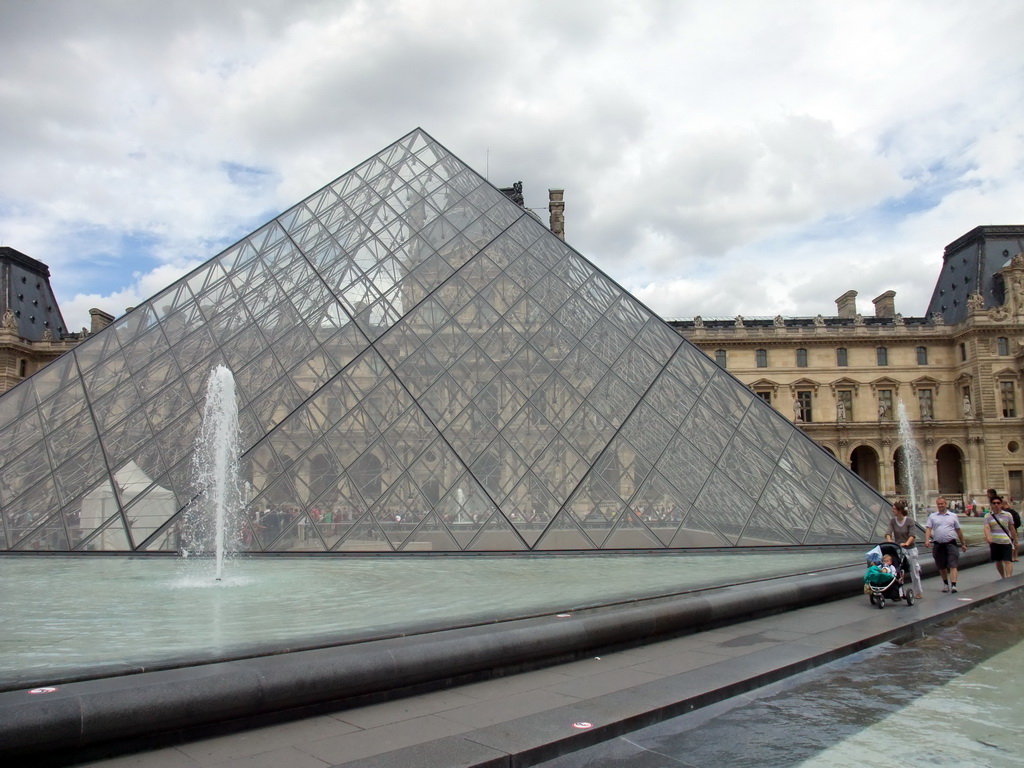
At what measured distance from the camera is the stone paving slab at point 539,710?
3176 millimetres

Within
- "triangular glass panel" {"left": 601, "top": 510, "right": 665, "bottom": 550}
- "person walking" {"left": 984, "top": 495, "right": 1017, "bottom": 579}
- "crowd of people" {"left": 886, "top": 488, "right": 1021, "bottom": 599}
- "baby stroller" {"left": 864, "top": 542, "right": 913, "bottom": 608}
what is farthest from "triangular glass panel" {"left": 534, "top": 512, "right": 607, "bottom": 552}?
"person walking" {"left": 984, "top": 495, "right": 1017, "bottom": 579}

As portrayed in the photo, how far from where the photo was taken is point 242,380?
1316cm

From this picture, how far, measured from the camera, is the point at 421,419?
12.3m

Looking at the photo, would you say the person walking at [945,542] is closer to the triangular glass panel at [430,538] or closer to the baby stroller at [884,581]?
the baby stroller at [884,581]

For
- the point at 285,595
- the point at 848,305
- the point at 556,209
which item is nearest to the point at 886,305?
the point at 848,305

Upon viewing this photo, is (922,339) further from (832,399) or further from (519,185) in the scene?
(519,185)

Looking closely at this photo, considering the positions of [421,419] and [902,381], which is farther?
[902,381]

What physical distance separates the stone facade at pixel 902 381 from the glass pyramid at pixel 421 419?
33682mm

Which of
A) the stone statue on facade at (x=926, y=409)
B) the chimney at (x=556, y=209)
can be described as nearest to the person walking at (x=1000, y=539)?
the chimney at (x=556, y=209)

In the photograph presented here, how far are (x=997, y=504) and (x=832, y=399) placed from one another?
133 ft

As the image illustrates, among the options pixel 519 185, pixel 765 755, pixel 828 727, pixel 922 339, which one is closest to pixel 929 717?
pixel 828 727

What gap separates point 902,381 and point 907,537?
44.0 metres

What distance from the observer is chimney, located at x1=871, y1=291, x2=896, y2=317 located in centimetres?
5113

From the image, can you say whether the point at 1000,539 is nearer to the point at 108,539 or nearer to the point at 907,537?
the point at 907,537
